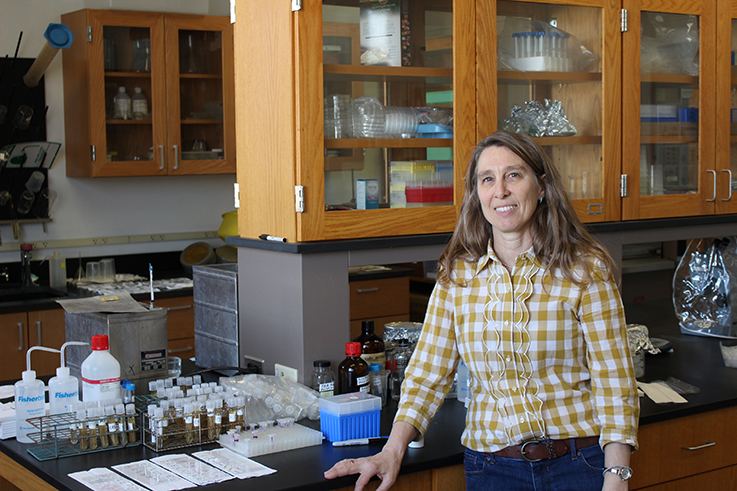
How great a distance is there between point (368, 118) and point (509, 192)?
2.49 feet

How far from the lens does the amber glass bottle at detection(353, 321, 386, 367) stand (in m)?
2.34

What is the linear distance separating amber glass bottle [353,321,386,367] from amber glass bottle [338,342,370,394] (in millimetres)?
129

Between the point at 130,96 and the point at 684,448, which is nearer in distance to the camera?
the point at 684,448

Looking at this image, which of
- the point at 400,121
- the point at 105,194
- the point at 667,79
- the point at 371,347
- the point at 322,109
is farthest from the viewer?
the point at 105,194

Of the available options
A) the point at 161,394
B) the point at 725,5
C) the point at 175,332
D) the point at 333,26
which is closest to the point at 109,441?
the point at 161,394

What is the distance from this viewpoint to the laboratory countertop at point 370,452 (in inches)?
67.3

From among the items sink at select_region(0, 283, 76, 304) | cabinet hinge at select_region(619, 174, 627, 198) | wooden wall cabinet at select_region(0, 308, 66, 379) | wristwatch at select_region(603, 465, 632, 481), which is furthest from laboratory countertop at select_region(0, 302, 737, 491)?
sink at select_region(0, 283, 76, 304)

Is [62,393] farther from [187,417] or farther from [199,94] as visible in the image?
[199,94]

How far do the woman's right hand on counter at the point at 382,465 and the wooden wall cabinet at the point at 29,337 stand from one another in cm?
→ 252

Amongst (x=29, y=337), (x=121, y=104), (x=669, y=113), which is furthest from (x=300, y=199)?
(x=121, y=104)

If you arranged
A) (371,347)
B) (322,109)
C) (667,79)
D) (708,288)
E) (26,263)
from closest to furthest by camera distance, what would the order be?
(322,109)
(371,347)
(667,79)
(708,288)
(26,263)

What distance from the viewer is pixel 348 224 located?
2.28 meters

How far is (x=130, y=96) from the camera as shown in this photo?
172 inches

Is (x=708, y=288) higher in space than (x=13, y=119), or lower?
lower
